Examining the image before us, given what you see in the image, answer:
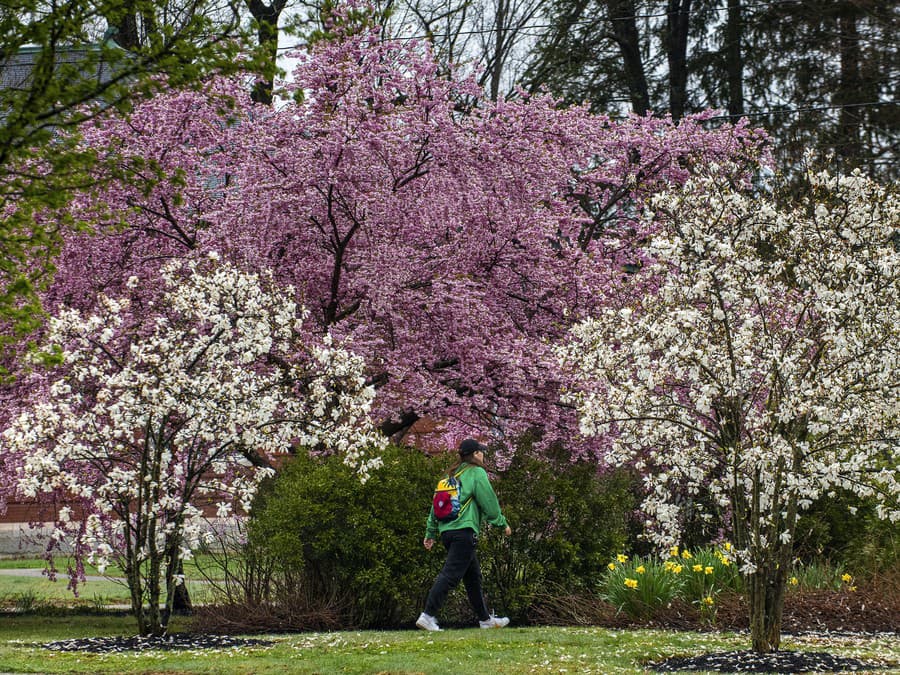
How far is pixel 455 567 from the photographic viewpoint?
9672 mm

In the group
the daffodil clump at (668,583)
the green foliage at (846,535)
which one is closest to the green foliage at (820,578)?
the green foliage at (846,535)

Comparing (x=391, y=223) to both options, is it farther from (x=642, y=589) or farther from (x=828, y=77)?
(x=828, y=77)

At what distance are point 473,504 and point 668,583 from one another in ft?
7.06

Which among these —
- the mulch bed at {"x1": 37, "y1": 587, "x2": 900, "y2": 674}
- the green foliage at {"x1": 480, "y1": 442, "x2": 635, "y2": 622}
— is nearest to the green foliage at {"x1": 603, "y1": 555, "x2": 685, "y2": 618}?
the mulch bed at {"x1": 37, "y1": 587, "x2": 900, "y2": 674}

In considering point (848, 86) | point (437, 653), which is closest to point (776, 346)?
point (437, 653)

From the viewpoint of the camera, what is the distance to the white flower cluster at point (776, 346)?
713 centimetres

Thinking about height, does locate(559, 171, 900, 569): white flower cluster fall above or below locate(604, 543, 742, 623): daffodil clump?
above

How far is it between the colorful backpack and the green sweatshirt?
0.03m

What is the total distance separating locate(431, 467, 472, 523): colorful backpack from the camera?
9.78m

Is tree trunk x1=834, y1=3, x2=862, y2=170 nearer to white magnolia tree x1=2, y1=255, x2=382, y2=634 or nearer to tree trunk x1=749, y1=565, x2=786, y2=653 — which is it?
white magnolia tree x1=2, y1=255, x2=382, y2=634

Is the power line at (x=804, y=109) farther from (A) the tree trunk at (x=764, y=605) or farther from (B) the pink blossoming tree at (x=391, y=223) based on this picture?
(A) the tree trunk at (x=764, y=605)

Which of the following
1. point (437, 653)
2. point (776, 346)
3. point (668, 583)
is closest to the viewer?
point (776, 346)

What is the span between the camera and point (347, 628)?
10.5 m

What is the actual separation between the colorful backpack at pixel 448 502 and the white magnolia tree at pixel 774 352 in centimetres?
235
